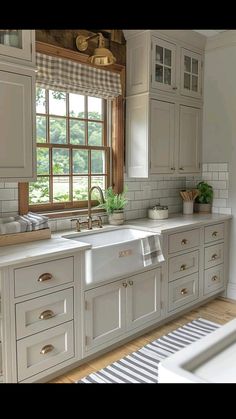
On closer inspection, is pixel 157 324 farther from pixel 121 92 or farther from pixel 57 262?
pixel 121 92

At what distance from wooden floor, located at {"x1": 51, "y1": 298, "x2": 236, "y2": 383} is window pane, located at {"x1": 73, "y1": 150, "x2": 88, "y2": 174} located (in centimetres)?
156

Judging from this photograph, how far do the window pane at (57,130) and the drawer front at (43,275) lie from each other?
1169 mm

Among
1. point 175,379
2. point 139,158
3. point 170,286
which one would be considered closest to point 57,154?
point 139,158

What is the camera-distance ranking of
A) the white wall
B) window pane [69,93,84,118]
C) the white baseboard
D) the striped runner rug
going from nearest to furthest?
the striped runner rug → window pane [69,93,84,118] → the white wall → the white baseboard

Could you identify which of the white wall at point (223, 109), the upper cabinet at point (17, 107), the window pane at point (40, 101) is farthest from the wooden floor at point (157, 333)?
the window pane at point (40, 101)

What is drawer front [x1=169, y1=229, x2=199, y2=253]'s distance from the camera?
3.13 meters

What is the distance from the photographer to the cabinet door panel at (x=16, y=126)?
7.04 feet

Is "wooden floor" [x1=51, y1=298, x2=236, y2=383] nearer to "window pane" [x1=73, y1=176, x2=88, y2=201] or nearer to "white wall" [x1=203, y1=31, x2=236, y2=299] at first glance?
"white wall" [x1=203, y1=31, x2=236, y2=299]

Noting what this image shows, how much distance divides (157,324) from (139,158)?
155 centimetres

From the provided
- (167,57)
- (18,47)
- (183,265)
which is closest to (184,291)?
(183,265)

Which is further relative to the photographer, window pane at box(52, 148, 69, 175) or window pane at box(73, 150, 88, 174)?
window pane at box(73, 150, 88, 174)

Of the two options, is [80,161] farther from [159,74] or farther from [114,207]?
[159,74]

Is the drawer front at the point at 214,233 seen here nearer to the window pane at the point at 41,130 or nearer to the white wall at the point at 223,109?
the white wall at the point at 223,109

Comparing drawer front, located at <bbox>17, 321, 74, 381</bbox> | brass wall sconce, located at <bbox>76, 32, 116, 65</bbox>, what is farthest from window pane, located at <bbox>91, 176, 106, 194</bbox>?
drawer front, located at <bbox>17, 321, 74, 381</bbox>
